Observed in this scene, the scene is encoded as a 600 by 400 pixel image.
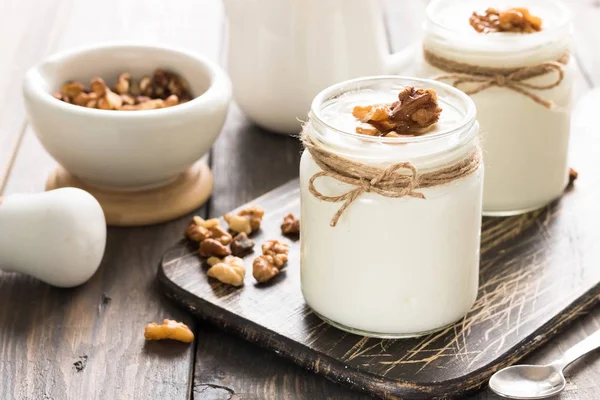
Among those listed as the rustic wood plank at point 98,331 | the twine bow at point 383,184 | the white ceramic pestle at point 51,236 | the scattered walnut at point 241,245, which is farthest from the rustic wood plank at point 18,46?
→ the twine bow at point 383,184

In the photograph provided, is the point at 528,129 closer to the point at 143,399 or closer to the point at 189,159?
the point at 189,159

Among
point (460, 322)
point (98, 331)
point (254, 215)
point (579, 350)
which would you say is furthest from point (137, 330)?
point (579, 350)

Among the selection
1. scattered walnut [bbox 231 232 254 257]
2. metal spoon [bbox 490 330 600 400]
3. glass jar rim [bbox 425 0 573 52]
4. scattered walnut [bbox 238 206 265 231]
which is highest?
glass jar rim [bbox 425 0 573 52]

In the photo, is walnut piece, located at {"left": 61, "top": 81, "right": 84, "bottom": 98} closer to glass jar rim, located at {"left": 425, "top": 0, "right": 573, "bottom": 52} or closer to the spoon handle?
glass jar rim, located at {"left": 425, "top": 0, "right": 573, "bottom": 52}

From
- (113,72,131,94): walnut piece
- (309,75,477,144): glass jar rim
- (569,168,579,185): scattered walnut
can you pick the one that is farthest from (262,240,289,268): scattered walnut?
(569,168,579,185): scattered walnut

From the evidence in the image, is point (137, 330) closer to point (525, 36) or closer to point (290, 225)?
point (290, 225)

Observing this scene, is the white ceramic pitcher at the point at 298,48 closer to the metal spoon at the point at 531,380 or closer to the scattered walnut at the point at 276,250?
the scattered walnut at the point at 276,250

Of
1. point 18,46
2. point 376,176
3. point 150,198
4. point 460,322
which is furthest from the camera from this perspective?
point 18,46
